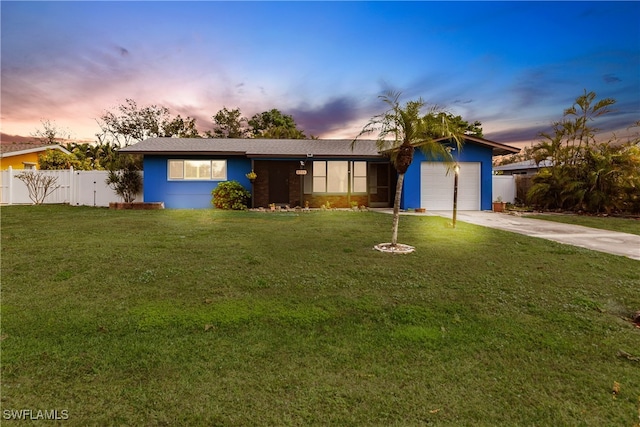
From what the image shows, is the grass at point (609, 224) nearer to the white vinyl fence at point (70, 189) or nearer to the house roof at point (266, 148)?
the house roof at point (266, 148)

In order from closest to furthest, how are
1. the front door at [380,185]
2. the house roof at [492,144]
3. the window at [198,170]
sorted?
the house roof at [492,144], the window at [198,170], the front door at [380,185]

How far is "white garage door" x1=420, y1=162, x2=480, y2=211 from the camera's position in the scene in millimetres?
16125

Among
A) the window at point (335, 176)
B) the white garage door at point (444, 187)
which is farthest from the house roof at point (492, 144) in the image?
the window at point (335, 176)

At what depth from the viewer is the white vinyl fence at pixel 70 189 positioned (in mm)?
17188

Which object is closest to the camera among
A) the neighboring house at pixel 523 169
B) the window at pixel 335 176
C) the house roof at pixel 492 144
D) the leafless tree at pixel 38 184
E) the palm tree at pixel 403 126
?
the palm tree at pixel 403 126

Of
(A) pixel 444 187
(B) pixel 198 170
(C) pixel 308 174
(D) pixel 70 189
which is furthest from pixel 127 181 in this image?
(A) pixel 444 187

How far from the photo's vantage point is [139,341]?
9.60ft

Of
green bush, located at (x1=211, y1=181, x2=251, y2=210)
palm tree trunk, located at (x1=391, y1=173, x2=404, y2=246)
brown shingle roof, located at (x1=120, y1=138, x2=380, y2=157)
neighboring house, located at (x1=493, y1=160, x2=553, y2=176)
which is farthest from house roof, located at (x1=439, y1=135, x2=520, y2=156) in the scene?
neighboring house, located at (x1=493, y1=160, x2=553, y2=176)

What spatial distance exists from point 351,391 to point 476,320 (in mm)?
1870

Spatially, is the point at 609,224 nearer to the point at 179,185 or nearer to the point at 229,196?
the point at 229,196

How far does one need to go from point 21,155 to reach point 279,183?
19.3 m

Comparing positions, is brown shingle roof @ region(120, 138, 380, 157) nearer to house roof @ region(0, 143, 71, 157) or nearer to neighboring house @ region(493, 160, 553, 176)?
house roof @ region(0, 143, 71, 157)

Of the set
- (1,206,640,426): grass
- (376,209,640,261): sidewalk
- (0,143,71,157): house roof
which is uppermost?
(0,143,71,157): house roof

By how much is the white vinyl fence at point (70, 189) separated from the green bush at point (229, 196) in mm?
5563
